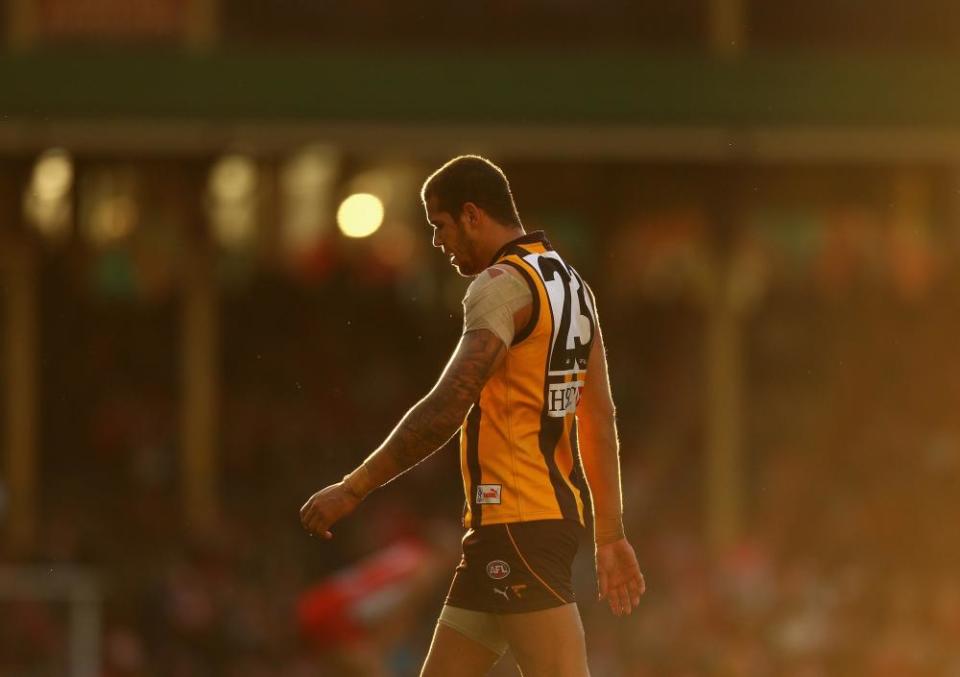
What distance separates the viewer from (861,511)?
1627 cm

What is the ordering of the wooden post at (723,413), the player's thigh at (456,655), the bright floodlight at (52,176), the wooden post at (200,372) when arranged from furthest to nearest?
the wooden post at (723,413) < the wooden post at (200,372) < the bright floodlight at (52,176) < the player's thigh at (456,655)

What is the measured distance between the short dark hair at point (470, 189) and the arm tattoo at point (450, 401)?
45 centimetres

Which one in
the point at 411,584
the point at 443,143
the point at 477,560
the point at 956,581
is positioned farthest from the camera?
the point at 443,143

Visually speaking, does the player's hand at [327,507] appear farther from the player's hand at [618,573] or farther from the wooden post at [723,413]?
the wooden post at [723,413]

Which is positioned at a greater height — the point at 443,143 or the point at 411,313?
the point at 443,143

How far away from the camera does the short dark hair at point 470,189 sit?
18.4 ft

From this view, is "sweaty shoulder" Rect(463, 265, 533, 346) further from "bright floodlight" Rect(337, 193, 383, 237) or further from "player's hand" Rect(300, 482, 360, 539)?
"bright floodlight" Rect(337, 193, 383, 237)

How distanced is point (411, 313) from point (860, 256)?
161 inches

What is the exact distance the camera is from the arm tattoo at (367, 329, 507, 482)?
533 centimetres

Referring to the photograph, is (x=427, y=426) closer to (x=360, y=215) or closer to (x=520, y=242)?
(x=520, y=242)

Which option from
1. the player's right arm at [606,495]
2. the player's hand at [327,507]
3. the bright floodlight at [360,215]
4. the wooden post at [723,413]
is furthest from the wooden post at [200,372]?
the player's hand at [327,507]

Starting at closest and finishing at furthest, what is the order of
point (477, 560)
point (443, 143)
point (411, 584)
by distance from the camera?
point (477, 560)
point (411, 584)
point (443, 143)

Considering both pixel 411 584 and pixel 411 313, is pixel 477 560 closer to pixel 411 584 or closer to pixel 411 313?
pixel 411 584

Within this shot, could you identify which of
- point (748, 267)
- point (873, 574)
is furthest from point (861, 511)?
point (748, 267)
